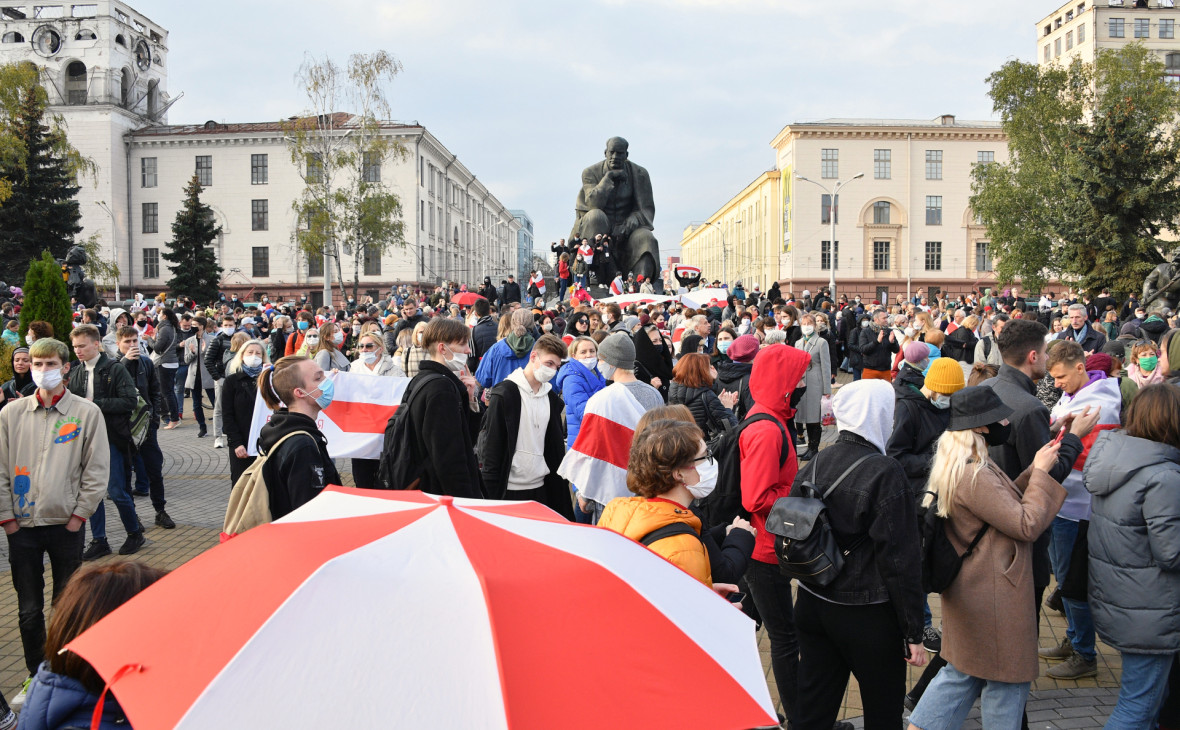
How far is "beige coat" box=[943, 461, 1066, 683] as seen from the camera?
3539mm

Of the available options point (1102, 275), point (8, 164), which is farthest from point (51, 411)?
point (8, 164)

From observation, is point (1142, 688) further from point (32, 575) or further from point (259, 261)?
point (259, 261)

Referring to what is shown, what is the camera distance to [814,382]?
1087 centimetres

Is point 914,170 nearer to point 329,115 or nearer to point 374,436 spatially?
point 329,115

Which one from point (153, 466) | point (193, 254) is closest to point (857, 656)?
point (153, 466)

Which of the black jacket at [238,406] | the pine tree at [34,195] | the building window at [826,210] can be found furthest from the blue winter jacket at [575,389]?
the building window at [826,210]

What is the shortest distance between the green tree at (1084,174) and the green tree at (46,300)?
3479cm

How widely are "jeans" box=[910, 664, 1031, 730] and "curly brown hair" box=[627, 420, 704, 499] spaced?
5.07 ft

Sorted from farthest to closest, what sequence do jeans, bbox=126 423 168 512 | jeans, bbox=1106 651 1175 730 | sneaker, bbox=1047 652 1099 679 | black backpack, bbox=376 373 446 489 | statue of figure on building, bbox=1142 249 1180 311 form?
statue of figure on building, bbox=1142 249 1180 311, jeans, bbox=126 423 168 512, sneaker, bbox=1047 652 1099 679, black backpack, bbox=376 373 446 489, jeans, bbox=1106 651 1175 730

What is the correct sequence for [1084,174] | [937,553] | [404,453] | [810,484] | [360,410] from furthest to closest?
[1084,174]
[360,410]
[404,453]
[937,553]
[810,484]

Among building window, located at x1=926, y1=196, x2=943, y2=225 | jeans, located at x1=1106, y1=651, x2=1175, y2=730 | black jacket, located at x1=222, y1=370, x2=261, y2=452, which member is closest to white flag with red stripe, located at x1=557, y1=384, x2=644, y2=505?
jeans, located at x1=1106, y1=651, x2=1175, y2=730

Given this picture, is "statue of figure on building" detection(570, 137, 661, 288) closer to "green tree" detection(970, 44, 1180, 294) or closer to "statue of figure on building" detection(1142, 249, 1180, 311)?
"statue of figure on building" detection(1142, 249, 1180, 311)

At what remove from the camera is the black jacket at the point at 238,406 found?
730 centimetres

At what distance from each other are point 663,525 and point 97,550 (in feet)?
20.1
